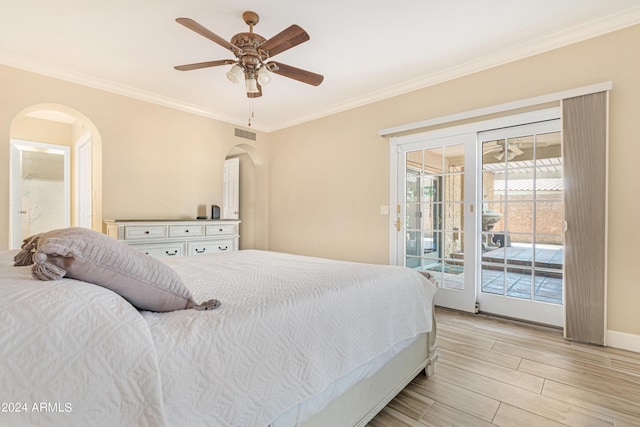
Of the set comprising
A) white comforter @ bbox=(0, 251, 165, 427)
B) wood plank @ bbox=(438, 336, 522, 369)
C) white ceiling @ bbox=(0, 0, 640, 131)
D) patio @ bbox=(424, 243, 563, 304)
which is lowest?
wood plank @ bbox=(438, 336, 522, 369)

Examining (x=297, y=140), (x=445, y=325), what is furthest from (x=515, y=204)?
(x=297, y=140)

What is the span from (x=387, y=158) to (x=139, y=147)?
124 inches

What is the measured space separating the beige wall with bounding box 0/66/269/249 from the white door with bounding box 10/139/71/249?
2.19 meters

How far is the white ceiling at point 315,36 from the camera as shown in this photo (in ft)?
7.38

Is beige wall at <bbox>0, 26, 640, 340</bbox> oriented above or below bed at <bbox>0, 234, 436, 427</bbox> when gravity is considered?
above

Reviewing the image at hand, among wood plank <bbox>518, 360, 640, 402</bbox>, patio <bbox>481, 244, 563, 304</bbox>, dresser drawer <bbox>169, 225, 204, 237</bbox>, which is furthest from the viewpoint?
dresser drawer <bbox>169, 225, 204, 237</bbox>

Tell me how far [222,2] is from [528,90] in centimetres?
276

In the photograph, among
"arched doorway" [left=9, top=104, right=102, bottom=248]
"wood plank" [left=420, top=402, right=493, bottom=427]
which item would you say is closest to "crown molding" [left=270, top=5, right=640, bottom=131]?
"wood plank" [left=420, top=402, right=493, bottom=427]

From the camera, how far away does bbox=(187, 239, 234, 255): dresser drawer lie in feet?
12.7

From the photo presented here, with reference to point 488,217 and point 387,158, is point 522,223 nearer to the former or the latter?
point 488,217

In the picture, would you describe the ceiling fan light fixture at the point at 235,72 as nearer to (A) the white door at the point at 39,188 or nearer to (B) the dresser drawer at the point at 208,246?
(B) the dresser drawer at the point at 208,246

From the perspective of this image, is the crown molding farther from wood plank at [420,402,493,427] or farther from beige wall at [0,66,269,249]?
wood plank at [420,402,493,427]

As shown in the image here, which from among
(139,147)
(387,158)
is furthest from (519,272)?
(139,147)

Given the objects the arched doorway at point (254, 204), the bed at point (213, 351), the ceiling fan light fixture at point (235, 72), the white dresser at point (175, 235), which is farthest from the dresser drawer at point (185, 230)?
the bed at point (213, 351)
